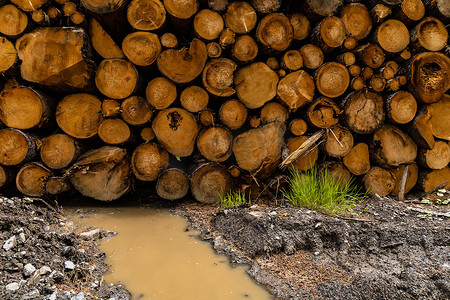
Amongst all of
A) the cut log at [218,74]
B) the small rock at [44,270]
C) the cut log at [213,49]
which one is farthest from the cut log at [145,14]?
the small rock at [44,270]

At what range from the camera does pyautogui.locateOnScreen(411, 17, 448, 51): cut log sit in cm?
276

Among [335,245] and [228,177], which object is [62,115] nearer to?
[228,177]

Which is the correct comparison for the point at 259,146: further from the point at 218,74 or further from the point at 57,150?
the point at 57,150

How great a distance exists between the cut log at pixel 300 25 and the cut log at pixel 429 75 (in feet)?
3.20

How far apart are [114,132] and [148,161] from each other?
1.22ft

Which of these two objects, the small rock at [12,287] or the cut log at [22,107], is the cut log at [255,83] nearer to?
the cut log at [22,107]

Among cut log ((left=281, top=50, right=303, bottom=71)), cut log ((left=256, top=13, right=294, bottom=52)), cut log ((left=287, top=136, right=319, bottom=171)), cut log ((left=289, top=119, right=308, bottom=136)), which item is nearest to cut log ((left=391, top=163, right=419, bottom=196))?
cut log ((left=287, top=136, right=319, bottom=171))

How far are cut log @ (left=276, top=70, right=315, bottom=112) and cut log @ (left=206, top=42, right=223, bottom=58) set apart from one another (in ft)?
1.93

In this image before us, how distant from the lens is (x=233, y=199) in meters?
2.80

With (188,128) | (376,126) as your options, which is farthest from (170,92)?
(376,126)

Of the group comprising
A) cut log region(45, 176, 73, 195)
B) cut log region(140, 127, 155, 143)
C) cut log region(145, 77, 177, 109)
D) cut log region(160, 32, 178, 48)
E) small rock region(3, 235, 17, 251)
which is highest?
cut log region(160, 32, 178, 48)

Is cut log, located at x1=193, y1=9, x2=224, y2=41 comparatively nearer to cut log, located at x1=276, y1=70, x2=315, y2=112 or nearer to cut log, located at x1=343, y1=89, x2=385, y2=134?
cut log, located at x1=276, y1=70, x2=315, y2=112

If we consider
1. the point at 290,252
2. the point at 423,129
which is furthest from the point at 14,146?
the point at 423,129

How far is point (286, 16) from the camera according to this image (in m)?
2.63
